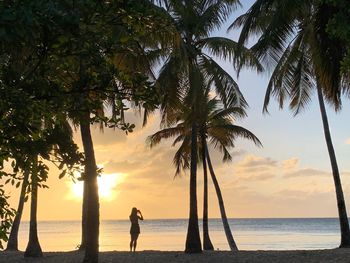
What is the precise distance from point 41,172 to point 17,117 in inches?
43.7

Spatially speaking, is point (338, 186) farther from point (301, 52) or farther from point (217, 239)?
point (217, 239)

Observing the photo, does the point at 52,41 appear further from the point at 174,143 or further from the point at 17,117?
the point at 174,143

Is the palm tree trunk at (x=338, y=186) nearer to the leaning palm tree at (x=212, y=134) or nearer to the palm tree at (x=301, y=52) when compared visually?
the palm tree at (x=301, y=52)

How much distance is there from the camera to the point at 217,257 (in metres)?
18.3

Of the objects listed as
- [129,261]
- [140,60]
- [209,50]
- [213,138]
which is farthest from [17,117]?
[213,138]

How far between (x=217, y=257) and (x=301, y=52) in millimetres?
7629

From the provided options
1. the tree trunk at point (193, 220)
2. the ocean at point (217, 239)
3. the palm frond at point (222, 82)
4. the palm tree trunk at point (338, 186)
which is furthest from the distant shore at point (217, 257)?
the ocean at point (217, 239)

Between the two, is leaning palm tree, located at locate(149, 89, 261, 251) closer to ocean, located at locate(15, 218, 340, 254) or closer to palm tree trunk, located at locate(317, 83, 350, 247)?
palm tree trunk, located at locate(317, 83, 350, 247)

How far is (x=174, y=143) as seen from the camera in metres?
29.0

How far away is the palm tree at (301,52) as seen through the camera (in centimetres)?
1125

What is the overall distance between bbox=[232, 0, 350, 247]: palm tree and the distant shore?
7.55 feet

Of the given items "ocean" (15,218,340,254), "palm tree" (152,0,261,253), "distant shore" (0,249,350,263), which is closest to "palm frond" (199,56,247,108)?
"palm tree" (152,0,261,253)

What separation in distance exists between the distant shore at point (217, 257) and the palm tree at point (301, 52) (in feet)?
7.55

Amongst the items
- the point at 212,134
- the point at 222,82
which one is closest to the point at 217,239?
the point at 212,134
